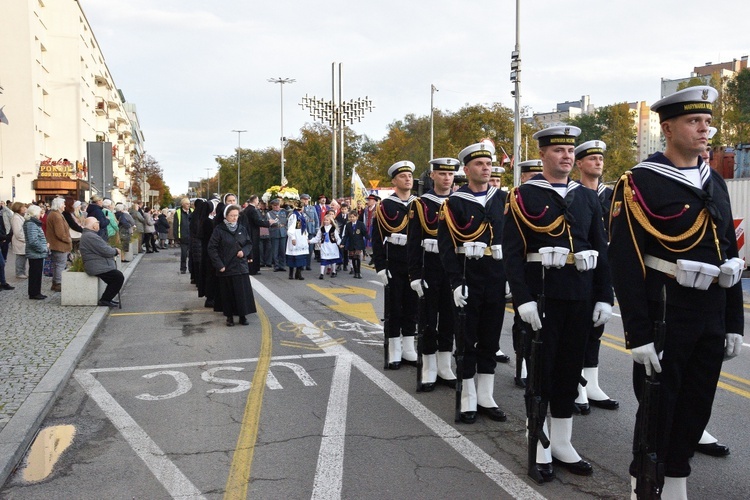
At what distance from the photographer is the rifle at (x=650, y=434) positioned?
3535 mm

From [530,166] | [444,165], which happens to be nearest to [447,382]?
[444,165]

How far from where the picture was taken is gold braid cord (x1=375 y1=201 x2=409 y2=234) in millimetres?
7664

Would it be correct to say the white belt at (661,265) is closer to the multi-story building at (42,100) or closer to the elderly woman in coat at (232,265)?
the elderly woman in coat at (232,265)

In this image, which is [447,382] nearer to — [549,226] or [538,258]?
[538,258]

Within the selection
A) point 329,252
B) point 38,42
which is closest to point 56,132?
point 38,42

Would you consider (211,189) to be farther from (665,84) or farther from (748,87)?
(748,87)

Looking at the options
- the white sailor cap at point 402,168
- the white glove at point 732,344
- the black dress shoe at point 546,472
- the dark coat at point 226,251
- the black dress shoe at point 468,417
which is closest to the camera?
the white glove at point 732,344

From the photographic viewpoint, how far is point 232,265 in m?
10.8

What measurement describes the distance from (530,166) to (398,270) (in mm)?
1776

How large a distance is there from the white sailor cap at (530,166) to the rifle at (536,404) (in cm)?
269

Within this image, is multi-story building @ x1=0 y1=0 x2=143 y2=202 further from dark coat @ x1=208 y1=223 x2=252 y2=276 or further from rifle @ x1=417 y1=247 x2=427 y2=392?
rifle @ x1=417 y1=247 x2=427 y2=392

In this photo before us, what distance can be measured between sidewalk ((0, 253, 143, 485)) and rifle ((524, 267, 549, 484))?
344 cm

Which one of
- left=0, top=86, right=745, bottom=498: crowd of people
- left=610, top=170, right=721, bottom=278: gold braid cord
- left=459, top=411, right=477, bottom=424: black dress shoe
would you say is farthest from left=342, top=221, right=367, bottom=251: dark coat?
left=610, top=170, right=721, bottom=278: gold braid cord

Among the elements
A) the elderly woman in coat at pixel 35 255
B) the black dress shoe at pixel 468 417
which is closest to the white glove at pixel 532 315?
the black dress shoe at pixel 468 417
